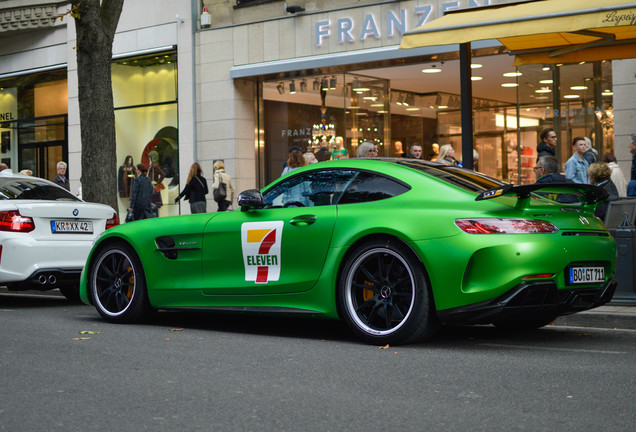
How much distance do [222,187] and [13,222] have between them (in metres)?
8.63

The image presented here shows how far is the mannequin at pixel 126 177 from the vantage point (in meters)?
22.7

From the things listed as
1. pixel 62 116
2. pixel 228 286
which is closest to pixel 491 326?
pixel 228 286

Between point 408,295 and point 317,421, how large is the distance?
223 centimetres

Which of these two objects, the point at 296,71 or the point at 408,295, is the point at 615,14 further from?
the point at 296,71

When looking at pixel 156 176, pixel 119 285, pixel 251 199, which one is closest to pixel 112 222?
pixel 119 285

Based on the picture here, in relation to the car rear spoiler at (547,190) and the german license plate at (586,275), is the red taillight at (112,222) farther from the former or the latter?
the german license plate at (586,275)

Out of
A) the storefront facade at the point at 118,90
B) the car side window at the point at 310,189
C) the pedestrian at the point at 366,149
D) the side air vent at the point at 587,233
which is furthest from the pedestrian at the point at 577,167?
the storefront facade at the point at 118,90

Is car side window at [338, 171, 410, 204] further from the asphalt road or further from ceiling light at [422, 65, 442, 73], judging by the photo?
ceiling light at [422, 65, 442, 73]

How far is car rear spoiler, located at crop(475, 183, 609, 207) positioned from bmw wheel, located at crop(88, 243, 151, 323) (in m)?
3.31

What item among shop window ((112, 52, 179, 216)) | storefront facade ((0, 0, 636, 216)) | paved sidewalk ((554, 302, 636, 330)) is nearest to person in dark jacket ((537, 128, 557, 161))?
storefront facade ((0, 0, 636, 216))

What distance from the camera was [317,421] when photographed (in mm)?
4461

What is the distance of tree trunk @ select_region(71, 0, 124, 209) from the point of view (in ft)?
44.3

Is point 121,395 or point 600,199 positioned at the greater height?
point 600,199

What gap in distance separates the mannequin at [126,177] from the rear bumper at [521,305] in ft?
56.5
